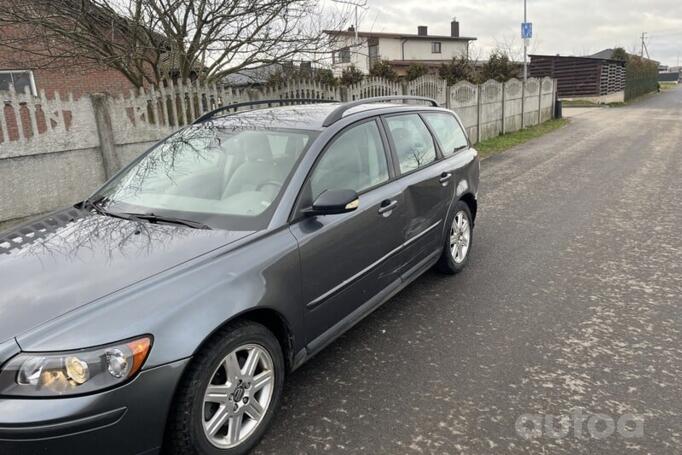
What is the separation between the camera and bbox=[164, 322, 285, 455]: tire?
7.19 feet

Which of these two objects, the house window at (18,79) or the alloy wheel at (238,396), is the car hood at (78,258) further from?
the house window at (18,79)

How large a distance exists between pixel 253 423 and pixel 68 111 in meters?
4.95

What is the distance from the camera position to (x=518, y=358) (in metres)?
3.34

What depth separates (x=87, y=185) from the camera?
6.29 m

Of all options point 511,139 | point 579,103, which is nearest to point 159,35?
point 511,139

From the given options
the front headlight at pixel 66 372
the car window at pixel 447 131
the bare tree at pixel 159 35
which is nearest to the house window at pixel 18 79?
the bare tree at pixel 159 35

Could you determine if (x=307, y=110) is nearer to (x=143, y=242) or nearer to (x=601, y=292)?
(x=143, y=242)

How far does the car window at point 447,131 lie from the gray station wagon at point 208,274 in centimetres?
49

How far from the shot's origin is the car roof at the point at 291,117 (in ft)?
11.3

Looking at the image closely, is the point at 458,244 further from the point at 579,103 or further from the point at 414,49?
the point at 414,49

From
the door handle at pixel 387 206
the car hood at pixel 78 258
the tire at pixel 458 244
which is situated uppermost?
the car hood at pixel 78 258

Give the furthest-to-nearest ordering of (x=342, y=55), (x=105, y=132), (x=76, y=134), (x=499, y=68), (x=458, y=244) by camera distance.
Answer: (x=499, y=68)
(x=342, y=55)
(x=105, y=132)
(x=76, y=134)
(x=458, y=244)

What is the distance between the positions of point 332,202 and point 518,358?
1577 mm

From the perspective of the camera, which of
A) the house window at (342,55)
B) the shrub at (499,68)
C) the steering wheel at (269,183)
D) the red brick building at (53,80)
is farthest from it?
the shrub at (499,68)
